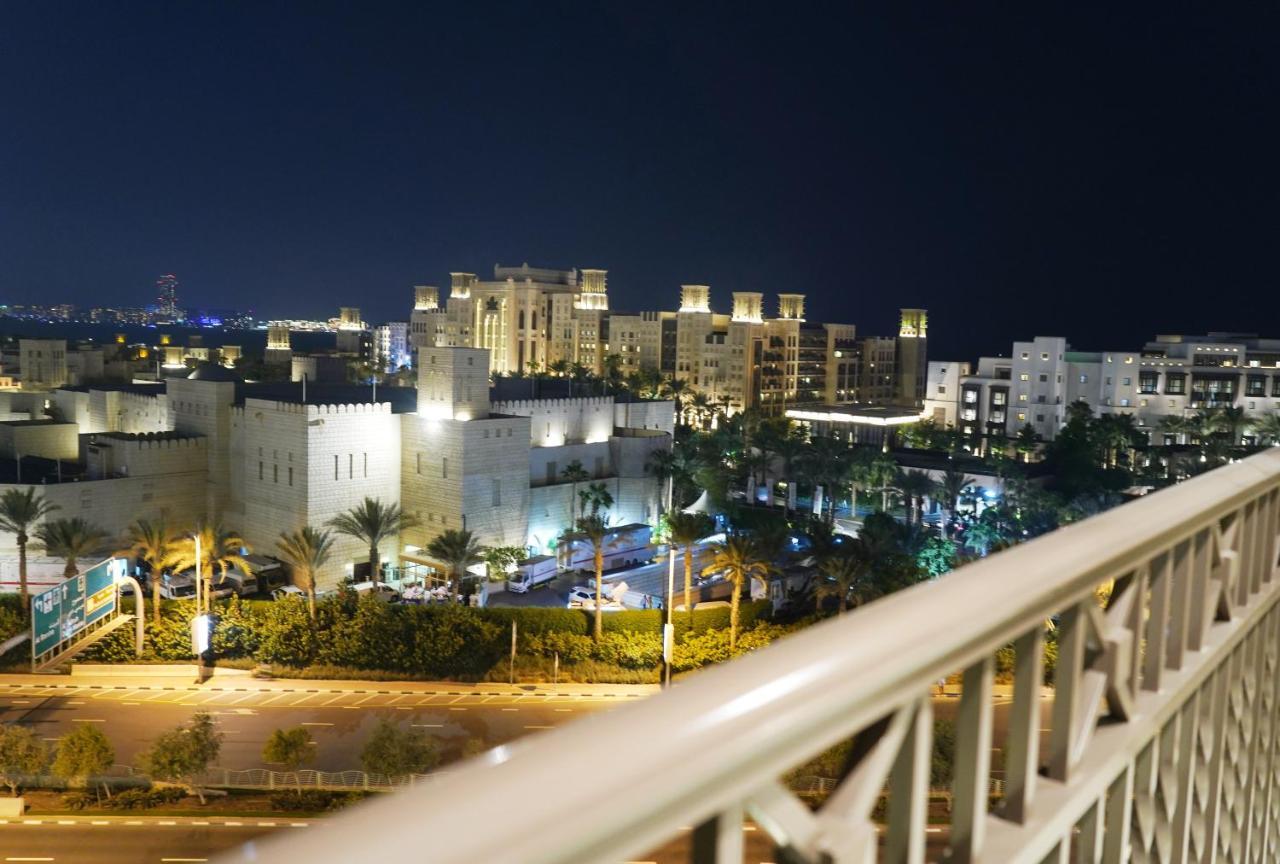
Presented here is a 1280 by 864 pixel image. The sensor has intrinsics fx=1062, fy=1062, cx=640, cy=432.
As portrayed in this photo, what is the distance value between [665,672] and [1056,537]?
46.4 feet

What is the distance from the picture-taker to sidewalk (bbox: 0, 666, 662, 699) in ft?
50.3

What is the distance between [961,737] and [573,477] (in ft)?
76.6

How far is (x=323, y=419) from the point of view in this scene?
66.9 feet

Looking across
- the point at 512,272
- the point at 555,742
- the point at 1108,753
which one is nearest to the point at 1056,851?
the point at 1108,753

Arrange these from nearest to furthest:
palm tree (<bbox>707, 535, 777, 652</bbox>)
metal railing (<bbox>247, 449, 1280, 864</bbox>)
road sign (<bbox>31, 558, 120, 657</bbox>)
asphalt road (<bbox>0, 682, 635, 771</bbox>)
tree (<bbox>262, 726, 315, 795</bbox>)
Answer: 1. metal railing (<bbox>247, 449, 1280, 864</bbox>)
2. tree (<bbox>262, 726, 315, 795</bbox>)
3. asphalt road (<bbox>0, 682, 635, 771</bbox>)
4. road sign (<bbox>31, 558, 120, 657</bbox>)
5. palm tree (<bbox>707, 535, 777, 652</bbox>)

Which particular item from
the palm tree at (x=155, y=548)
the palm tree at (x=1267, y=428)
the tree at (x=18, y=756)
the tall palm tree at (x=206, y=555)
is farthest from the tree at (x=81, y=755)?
the palm tree at (x=1267, y=428)

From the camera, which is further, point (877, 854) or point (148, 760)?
point (148, 760)

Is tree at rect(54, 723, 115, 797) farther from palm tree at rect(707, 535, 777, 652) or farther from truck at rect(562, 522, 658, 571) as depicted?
truck at rect(562, 522, 658, 571)

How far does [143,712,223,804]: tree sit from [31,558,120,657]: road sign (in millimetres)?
3388

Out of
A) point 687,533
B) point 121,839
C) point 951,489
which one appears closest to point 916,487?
point 951,489

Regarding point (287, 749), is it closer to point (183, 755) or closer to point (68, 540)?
Answer: point (183, 755)

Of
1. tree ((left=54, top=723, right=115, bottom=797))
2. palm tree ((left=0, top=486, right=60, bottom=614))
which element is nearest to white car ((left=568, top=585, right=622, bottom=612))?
tree ((left=54, top=723, right=115, bottom=797))

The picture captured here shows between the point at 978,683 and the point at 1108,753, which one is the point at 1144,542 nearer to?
the point at 1108,753

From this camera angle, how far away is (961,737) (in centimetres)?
107
